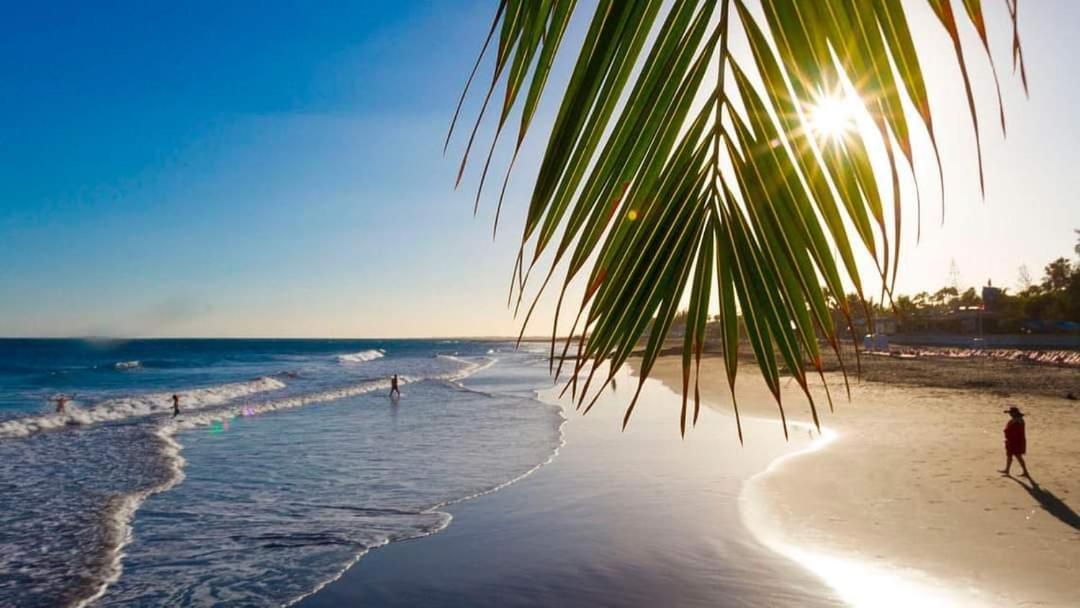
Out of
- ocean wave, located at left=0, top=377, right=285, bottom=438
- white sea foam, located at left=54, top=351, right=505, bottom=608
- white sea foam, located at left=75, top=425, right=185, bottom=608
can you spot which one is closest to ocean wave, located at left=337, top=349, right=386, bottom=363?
white sea foam, located at left=54, top=351, right=505, bottom=608

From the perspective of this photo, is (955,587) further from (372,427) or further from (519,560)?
(372,427)

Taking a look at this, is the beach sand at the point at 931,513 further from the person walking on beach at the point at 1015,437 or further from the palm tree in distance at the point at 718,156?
the palm tree in distance at the point at 718,156

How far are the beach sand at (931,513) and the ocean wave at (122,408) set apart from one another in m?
24.4

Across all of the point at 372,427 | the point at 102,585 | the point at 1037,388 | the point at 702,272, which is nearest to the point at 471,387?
the point at 372,427

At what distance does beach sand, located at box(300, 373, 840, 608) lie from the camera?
25.0 feet

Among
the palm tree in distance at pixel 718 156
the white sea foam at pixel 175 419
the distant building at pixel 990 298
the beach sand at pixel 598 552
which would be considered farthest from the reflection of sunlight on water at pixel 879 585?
the distant building at pixel 990 298

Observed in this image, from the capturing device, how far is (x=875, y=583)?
762 centimetres

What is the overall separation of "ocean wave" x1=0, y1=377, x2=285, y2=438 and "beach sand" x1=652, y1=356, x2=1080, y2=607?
2436 cm

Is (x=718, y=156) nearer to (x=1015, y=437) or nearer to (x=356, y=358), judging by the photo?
(x=1015, y=437)

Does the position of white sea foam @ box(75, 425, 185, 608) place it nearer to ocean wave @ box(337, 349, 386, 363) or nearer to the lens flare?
the lens flare

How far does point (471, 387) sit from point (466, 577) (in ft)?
101

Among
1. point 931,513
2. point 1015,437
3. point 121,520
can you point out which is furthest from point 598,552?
point 121,520

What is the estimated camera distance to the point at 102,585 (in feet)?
28.3

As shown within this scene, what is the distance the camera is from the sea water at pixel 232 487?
8.89 m
